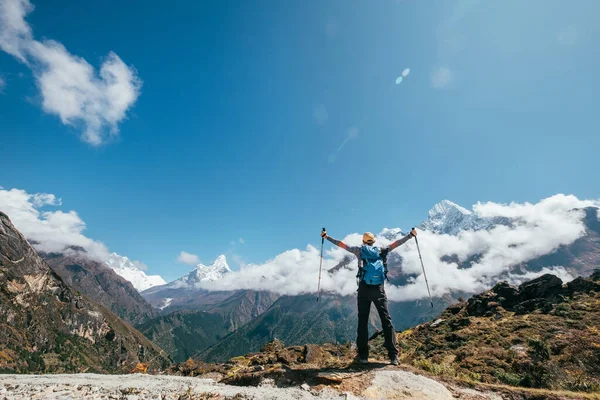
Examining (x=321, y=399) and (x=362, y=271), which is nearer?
(x=321, y=399)

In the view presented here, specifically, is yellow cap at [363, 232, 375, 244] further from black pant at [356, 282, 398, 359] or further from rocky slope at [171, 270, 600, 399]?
rocky slope at [171, 270, 600, 399]

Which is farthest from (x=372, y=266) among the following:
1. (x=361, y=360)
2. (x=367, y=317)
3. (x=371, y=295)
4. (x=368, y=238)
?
(x=361, y=360)

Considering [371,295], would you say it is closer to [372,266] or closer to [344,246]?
[372,266]

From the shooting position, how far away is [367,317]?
10.6 meters

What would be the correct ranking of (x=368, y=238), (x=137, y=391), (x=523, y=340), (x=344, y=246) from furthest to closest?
(x=523, y=340)
(x=344, y=246)
(x=368, y=238)
(x=137, y=391)

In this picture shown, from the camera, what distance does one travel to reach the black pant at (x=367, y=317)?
1033cm

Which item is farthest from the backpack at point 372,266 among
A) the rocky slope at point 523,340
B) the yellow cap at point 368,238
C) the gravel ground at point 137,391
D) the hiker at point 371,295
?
the gravel ground at point 137,391

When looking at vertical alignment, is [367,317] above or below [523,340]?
below

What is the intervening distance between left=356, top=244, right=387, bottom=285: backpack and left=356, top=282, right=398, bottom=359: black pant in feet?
0.81

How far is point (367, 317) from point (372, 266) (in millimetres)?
1833

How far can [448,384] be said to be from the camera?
8.45 metres

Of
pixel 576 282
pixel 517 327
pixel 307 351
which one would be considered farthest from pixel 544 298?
pixel 307 351

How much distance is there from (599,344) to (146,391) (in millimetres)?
21132

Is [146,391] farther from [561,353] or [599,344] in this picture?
[599,344]
